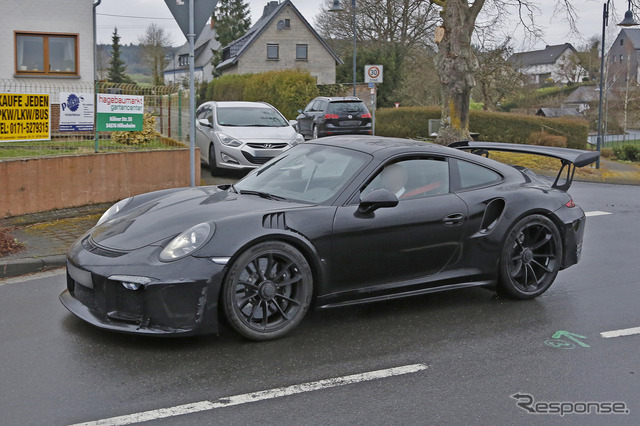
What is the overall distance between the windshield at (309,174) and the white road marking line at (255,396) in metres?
1.49

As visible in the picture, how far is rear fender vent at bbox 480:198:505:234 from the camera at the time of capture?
609cm

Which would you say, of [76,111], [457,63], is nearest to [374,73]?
[457,63]

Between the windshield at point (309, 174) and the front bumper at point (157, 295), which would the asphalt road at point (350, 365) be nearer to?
the front bumper at point (157, 295)

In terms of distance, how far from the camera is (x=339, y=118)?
1020 inches

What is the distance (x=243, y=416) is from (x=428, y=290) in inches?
92.0

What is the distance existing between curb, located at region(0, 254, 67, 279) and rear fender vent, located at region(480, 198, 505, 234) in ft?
13.3

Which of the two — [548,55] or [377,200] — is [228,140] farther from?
[548,55]

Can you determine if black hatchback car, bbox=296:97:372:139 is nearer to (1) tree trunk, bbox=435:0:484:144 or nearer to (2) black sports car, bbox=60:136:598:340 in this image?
(1) tree trunk, bbox=435:0:484:144

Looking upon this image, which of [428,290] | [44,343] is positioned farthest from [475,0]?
[44,343]

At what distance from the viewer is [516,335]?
5500mm

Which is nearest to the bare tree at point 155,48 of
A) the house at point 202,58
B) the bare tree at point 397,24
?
the house at point 202,58

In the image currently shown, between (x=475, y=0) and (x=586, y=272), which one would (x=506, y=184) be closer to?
(x=586, y=272)

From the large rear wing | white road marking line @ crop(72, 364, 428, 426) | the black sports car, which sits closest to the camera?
white road marking line @ crop(72, 364, 428, 426)

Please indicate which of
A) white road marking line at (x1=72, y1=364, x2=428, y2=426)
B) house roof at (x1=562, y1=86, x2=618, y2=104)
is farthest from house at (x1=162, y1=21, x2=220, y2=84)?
white road marking line at (x1=72, y1=364, x2=428, y2=426)
